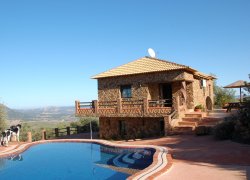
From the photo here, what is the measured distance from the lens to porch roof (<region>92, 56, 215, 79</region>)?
924 inches

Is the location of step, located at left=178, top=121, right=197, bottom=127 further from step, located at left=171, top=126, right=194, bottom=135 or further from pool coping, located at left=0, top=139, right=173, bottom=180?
pool coping, located at left=0, top=139, right=173, bottom=180

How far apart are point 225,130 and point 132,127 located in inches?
345

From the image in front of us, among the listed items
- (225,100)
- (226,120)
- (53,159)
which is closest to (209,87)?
(225,100)

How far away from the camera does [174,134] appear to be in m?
20.8

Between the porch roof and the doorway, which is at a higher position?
the porch roof

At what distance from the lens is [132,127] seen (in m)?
24.4

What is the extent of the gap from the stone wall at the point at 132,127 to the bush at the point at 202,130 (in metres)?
3.50

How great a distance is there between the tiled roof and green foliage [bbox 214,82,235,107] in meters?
16.0

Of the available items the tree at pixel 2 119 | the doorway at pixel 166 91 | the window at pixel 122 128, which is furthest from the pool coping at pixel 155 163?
the tree at pixel 2 119

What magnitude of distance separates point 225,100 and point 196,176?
30843 mm

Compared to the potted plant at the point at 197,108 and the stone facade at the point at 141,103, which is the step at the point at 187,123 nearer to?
the stone facade at the point at 141,103

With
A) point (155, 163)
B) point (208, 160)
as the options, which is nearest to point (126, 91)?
point (155, 163)

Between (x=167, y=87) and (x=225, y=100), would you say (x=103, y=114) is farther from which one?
(x=225, y=100)

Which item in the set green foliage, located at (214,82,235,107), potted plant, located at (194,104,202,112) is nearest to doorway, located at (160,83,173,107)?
potted plant, located at (194,104,202,112)
